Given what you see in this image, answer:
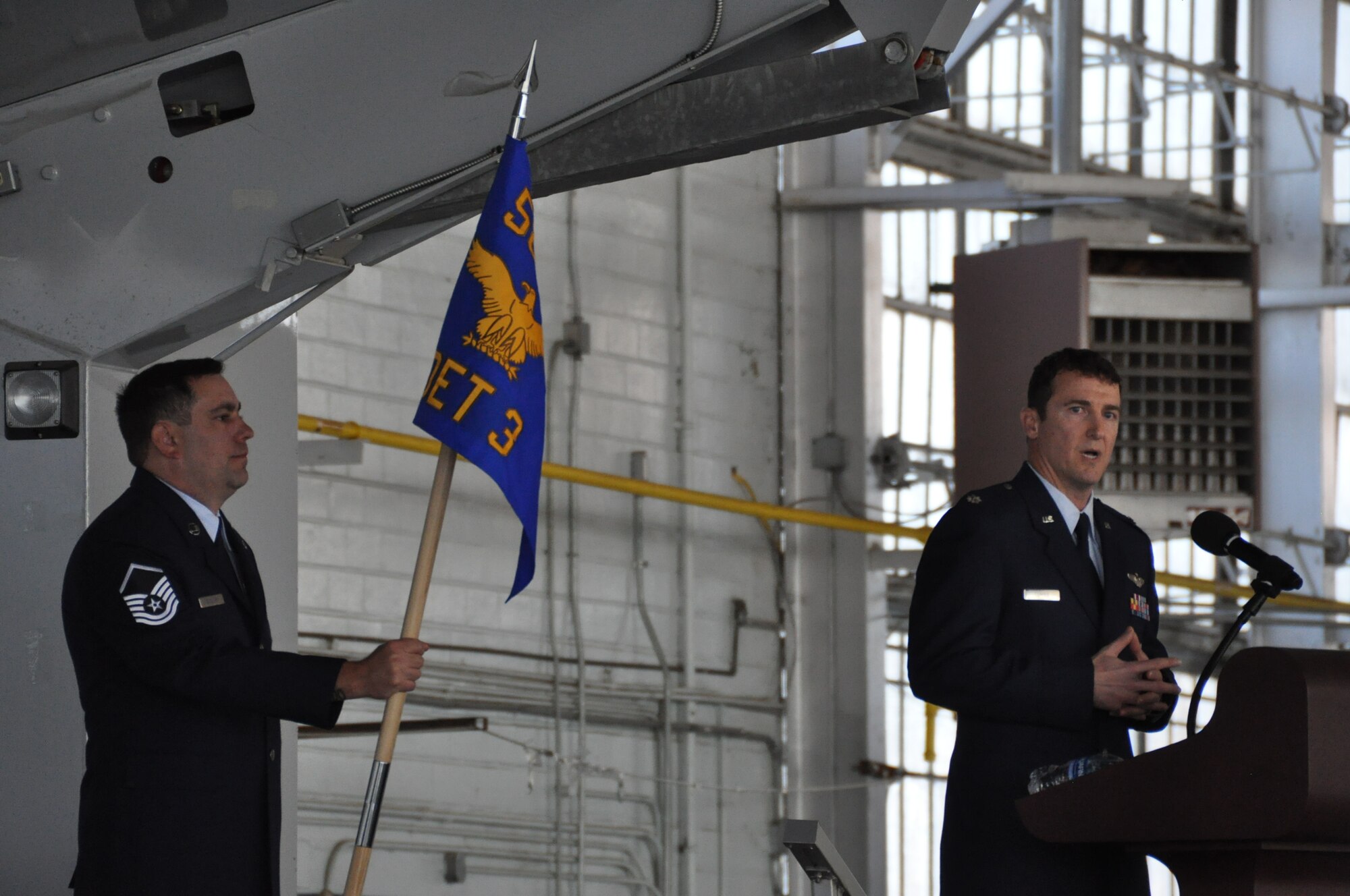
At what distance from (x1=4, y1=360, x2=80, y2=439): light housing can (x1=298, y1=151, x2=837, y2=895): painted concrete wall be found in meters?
2.60

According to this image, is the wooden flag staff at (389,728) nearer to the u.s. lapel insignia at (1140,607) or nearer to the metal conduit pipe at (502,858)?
the u.s. lapel insignia at (1140,607)

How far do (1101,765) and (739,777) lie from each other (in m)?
4.66

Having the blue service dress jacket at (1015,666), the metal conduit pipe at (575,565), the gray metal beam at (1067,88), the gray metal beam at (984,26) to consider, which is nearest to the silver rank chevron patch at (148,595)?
the blue service dress jacket at (1015,666)

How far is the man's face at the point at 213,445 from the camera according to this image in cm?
276

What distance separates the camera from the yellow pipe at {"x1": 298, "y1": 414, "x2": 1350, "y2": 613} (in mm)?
5355

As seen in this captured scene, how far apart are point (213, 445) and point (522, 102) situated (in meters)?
0.77

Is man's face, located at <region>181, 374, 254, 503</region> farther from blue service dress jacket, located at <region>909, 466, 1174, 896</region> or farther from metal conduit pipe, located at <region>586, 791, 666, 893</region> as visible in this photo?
metal conduit pipe, located at <region>586, 791, 666, 893</region>

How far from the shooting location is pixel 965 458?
19.3ft

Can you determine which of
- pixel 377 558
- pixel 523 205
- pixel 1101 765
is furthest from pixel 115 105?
pixel 377 558

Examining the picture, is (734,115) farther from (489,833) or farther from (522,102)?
(489,833)

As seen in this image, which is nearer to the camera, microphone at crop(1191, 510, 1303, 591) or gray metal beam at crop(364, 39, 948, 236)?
microphone at crop(1191, 510, 1303, 591)

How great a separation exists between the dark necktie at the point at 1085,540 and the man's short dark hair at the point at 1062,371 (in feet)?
0.63

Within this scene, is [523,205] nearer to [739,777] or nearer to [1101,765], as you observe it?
[1101,765]

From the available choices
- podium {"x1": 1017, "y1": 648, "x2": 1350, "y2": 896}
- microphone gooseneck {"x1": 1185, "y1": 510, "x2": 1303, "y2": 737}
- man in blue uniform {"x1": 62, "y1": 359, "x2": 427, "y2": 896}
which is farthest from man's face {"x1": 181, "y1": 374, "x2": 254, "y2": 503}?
microphone gooseneck {"x1": 1185, "y1": 510, "x2": 1303, "y2": 737}
